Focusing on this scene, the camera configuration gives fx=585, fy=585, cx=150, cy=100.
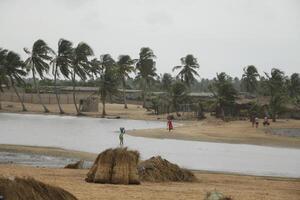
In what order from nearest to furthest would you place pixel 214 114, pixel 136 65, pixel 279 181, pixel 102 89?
1. pixel 279 181
2. pixel 214 114
3. pixel 102 89
4. pixel 136 65

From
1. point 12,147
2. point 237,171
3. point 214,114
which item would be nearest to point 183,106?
point 214,114

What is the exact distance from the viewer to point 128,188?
16203mm

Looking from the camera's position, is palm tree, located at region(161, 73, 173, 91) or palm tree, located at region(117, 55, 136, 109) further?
palm tree, located at region(161, 73, 173, 91)

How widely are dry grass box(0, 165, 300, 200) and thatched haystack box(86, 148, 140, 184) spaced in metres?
0.39

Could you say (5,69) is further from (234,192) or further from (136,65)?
(234,192)

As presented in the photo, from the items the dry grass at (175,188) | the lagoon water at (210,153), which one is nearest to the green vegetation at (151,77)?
the lagoon water at (210,153)

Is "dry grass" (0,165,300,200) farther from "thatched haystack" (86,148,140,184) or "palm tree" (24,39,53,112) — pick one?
"palm tree" (24,39,53,112)

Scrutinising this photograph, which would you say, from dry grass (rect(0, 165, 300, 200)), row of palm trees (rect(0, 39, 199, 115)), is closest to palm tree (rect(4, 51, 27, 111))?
row of palm trees (rect(0, 39, 199, 115))

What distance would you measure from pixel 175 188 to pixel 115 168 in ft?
6.30

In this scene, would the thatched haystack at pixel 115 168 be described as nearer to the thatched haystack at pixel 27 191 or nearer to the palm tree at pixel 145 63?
the thatched haystack at pixel 27 191

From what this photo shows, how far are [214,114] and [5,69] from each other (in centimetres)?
3297

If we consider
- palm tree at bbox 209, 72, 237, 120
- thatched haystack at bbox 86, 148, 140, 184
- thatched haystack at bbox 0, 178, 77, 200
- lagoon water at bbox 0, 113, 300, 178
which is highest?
palm tree at bbox 209, 72, 237, 120

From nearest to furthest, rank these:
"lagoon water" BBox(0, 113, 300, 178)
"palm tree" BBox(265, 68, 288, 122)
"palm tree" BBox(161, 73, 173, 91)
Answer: "lagoon water" BBox(0, 113, 300, 178) → "palm tree" BBox(265, 68, 288, 122) → "palm tree" BBox(161, 73, 173, 91)

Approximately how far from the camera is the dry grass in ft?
47.9
